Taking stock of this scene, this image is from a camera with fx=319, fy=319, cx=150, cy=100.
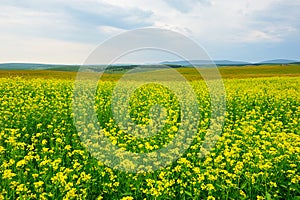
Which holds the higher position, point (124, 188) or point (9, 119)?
point (9, 119)

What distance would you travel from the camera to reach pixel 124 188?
557cm

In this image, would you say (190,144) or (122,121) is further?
(122,121)

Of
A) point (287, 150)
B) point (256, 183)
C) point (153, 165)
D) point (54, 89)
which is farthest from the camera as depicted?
point (54, 89)

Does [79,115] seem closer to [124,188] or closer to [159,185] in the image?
[124,188]

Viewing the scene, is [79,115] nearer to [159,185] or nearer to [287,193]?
[159,185]

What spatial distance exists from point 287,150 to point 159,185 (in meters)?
2.98

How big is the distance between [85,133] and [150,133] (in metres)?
1.66

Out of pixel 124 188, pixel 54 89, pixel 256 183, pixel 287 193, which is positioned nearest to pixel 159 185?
pixel 124 188

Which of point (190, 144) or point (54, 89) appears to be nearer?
point (190, 144)

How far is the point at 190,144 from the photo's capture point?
731cm

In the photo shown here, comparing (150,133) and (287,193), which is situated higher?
(150,133)

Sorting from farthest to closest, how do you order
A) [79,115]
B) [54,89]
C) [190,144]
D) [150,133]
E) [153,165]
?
[54,89]
[79,115]
[150,133]
[190,144]
[153,165]

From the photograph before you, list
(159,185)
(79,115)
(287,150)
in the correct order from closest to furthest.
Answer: (159,185)
(287,150)
(79,115)

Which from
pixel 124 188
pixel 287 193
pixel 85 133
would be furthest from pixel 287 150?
pixel 85 133
